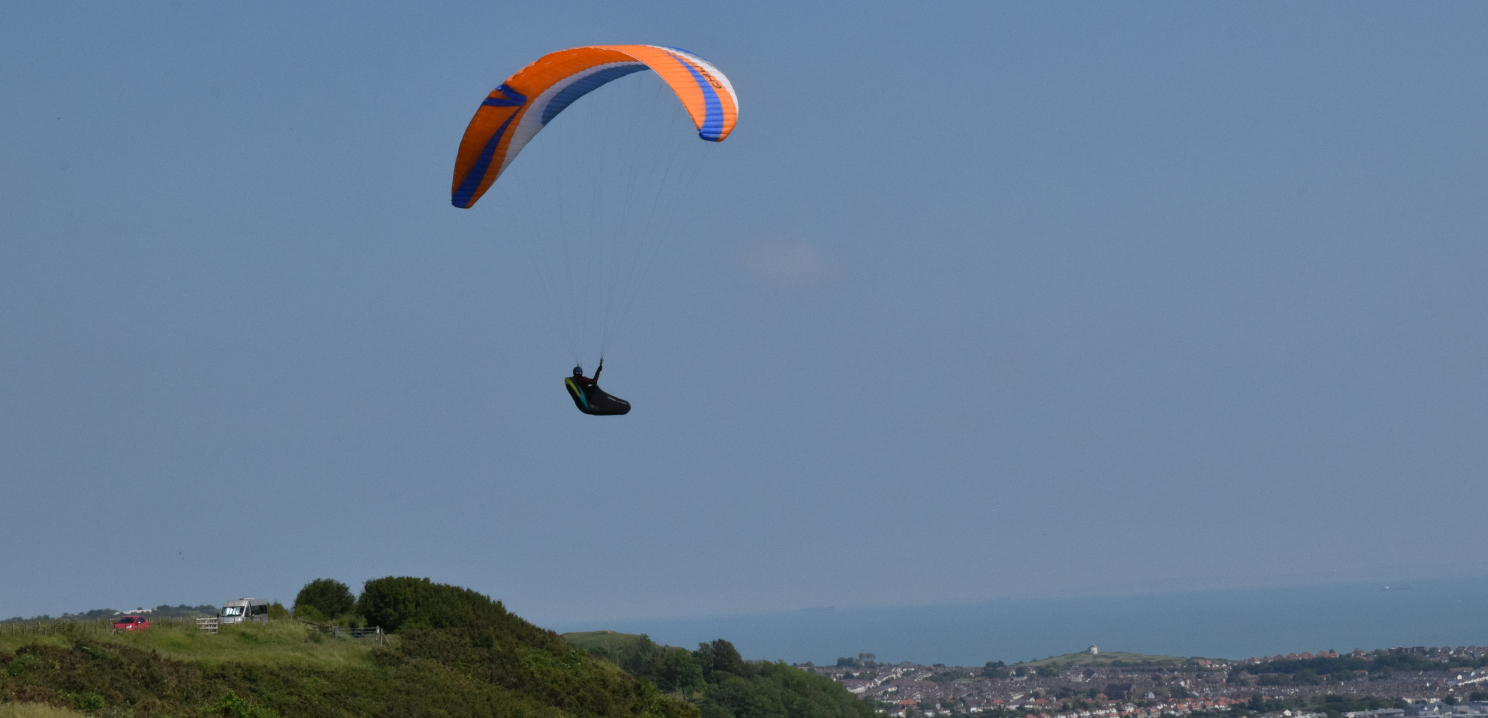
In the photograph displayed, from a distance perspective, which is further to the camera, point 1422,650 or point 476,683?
point 1422,650

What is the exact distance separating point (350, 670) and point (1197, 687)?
420ft

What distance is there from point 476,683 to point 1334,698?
10867 centimetres

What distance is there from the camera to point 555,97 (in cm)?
2525

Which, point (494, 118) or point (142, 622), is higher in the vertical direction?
point (494, 118)

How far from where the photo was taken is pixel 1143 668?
162 metres

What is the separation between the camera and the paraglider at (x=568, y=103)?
2214 cm

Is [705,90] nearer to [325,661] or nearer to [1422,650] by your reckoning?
[325,661]

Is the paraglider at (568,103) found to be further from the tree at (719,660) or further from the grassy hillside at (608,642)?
the tree at (719,660)

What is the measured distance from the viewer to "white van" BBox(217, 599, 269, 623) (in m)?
30.9

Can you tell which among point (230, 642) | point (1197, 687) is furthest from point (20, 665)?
point (1197, 687)

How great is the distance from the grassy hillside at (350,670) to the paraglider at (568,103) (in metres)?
7.17

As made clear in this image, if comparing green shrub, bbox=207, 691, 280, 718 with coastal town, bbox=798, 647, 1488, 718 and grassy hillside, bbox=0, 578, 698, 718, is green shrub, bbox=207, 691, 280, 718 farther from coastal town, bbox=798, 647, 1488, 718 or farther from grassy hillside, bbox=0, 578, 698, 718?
coastal town, bbox=798, 647, 1488, 718

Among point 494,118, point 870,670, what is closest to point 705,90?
point 494,118

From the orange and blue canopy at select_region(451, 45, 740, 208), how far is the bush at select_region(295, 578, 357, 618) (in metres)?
14.4
